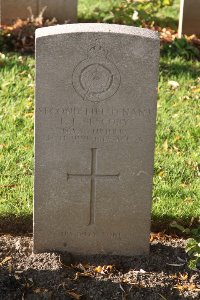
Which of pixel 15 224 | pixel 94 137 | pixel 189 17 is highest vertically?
pixel 189 17

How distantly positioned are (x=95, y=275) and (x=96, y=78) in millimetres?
1168

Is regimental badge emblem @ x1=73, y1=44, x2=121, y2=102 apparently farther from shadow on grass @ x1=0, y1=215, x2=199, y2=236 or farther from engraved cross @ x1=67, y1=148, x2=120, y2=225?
Result: shadow on grass @ x1=0, y1=215, x2=199, y2=236

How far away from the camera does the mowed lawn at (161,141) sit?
17.6 ft

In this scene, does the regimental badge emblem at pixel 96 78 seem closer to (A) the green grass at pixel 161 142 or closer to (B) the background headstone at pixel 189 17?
(A) the green grass at pixel 161 142

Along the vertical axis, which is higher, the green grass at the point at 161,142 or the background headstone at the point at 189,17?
the background headstone at the point at 189,17

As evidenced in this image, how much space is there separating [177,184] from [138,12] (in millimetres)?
3913

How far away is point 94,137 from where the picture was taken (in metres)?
4.55

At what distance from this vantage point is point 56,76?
4387mm

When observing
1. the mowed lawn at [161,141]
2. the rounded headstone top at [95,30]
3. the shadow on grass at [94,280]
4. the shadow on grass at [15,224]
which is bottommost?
the shadow on grass at [94,280]

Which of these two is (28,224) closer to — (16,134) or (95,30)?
(16,134)

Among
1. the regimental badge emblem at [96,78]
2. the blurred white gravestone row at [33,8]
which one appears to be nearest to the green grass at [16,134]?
the blurred white gravestone row at [33,8]

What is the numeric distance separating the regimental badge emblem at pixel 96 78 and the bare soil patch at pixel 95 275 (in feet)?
3.38

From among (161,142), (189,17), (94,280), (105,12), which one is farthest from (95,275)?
(105,12)

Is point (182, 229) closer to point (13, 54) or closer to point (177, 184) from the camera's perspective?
point (177, 184)
